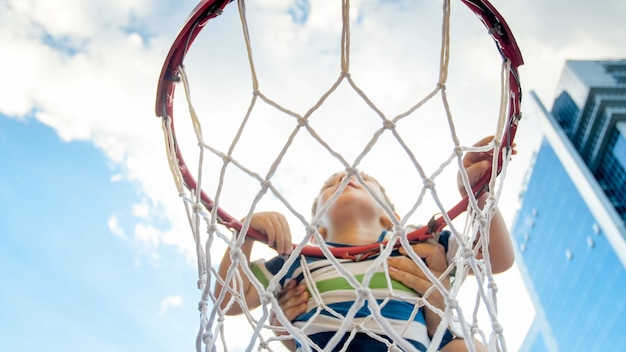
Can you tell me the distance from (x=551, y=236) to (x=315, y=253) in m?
19.9

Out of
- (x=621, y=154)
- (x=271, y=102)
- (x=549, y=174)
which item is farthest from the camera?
(x=549, y=174)

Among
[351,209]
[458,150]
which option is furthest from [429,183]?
[351,209]

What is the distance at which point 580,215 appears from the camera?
56.4ft

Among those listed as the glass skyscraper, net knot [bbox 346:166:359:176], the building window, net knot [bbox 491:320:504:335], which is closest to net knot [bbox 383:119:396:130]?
net knot [bbox 346:166:359:176]

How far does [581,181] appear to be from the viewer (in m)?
16.7

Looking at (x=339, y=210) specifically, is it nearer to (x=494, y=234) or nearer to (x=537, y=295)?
(x=494, y=234)

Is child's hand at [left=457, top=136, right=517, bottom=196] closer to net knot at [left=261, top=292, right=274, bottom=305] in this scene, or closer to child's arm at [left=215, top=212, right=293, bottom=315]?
child's arm at [left=215, top=212, right=293, bottom=315]

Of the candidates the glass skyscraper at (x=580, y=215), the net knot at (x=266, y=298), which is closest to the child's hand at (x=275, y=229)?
the net knot at (x=266, y=298)

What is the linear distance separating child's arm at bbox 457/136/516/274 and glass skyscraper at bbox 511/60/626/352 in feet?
51.1

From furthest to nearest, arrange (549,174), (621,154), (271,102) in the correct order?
(549,174) < (621,154) < (271,102)

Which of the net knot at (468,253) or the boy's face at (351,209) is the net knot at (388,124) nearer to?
the net knot at (468,253)

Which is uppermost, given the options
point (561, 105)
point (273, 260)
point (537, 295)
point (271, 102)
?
point (561, 105)

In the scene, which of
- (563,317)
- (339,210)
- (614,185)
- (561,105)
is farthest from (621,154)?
(339,210)

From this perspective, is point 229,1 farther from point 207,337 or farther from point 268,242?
point 207,337
